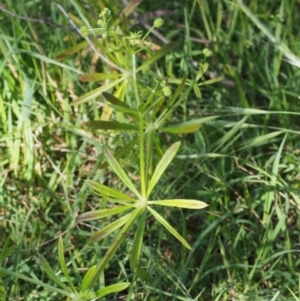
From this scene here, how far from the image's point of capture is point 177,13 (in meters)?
2.46

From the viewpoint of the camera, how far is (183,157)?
1990mm

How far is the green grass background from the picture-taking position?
6.30ft

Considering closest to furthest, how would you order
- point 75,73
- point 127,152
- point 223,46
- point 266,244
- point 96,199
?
point 127,152
point 266,244
point 96,199
point 75,73
point 223,46

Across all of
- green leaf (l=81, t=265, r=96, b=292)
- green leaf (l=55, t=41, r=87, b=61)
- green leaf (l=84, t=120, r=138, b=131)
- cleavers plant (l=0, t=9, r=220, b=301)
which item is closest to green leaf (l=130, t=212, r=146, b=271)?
cleavers plant (l=0, t=9, r=220, b=301)

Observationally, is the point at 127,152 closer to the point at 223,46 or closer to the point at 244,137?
the point at 244,137

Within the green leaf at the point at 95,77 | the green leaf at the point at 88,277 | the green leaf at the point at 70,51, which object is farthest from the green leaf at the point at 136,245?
the green leaf at the point at 70,51

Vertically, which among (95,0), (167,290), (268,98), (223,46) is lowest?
(167,290)

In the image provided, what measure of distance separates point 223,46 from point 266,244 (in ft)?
2.86

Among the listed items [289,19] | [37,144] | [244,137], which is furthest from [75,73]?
[289,19]

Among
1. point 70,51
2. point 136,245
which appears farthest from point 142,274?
point 70,51

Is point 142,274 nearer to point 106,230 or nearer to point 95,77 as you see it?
point 106,230

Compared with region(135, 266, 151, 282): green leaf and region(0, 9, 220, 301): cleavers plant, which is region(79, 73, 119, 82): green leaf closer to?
region(0, 9, 220, 301): cleavers plant

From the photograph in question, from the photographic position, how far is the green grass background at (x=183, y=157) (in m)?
1.92

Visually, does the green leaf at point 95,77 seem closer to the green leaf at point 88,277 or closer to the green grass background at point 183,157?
the green grass background at point 183,157
